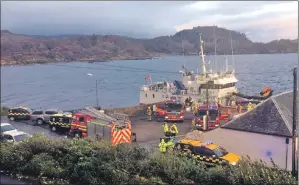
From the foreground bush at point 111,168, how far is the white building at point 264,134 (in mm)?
4150

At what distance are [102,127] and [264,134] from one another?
29.9 ft

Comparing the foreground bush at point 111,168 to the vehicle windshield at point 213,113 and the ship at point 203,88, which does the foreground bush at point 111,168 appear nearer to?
the vehicle windshield at point 213,113

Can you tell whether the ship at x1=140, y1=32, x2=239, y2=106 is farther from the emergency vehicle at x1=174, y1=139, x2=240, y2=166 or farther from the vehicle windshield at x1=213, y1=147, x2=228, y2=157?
the vehicle windshield at x1=213, y1=147, x2=228, y2=157

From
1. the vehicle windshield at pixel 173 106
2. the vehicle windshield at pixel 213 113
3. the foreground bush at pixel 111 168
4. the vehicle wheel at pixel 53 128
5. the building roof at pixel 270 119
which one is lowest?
the vehicle wheel at pixel 53 128

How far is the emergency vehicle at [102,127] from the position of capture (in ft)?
63.1

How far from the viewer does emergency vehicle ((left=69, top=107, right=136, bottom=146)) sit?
1922cm

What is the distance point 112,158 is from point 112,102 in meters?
54.4

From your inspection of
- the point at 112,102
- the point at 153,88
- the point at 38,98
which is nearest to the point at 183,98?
the point at 153,88

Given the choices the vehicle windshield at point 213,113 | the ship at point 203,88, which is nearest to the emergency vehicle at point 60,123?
the vehicle windshield at point 213,113

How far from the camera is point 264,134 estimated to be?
49.4 feet

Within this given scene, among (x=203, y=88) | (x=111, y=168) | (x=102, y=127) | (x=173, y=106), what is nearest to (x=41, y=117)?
(x=102, y=127)

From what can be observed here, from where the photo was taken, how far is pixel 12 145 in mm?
12742

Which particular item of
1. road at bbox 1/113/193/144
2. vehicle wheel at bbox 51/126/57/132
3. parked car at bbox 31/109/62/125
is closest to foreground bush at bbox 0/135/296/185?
road at bbox 1/113/193/144

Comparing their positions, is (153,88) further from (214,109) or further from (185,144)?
(185,144)
